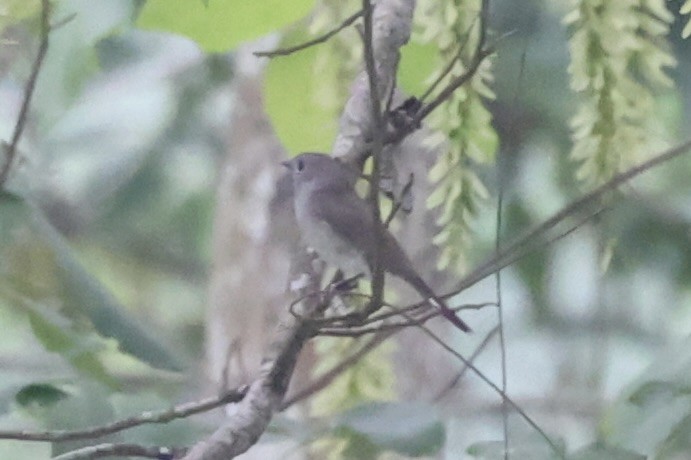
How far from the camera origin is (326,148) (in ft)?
2.34

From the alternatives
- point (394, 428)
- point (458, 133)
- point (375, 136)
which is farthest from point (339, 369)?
point (375, 136)

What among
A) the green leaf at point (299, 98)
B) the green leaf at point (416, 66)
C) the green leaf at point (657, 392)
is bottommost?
the green leaf at point (657, 392)

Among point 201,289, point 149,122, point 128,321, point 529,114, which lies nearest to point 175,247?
point 201,289

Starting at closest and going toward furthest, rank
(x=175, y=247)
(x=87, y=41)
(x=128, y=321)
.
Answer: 1. (x=87, y=41)
2. (x=128, y=321)
3. (x=175, y=247)

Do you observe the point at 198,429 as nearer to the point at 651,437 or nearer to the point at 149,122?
the point at 651,437

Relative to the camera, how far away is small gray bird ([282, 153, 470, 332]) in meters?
0.70

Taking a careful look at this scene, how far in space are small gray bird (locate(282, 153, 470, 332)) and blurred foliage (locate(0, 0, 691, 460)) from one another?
0.16ft

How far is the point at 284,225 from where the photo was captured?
127 centimetres

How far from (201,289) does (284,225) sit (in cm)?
65

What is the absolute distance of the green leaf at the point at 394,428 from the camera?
610 mm

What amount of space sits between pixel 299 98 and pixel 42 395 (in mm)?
237

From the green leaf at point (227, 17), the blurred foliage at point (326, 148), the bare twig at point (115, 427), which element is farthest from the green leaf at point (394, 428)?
the green leaf at point (227, 17)

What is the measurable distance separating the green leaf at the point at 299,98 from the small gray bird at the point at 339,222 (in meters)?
0.02

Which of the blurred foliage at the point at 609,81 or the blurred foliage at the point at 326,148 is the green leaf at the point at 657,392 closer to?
the blurred foliage at the point at 326,148
